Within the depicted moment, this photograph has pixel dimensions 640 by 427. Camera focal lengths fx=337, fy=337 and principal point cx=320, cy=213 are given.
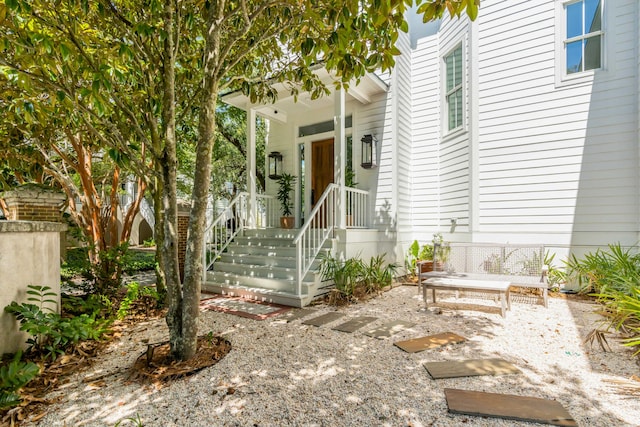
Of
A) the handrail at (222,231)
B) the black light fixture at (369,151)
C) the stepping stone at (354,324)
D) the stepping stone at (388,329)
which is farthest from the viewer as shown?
the black light fixture at (369,151)

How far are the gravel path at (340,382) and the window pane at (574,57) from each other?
186 inches

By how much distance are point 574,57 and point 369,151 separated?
4072mm

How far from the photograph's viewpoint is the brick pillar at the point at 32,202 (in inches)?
172

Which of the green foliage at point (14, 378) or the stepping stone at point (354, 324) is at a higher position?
the green foliage at point (14, 378)

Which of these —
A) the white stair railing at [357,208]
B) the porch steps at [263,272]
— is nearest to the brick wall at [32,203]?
the porch steps at [263,272]

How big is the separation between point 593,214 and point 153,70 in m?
7.24

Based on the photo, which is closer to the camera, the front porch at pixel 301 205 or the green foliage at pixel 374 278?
the front porch at pixel 301 205

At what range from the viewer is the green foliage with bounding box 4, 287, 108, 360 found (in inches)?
116

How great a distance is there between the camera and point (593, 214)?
5.93m

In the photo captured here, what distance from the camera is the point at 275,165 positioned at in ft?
28.8

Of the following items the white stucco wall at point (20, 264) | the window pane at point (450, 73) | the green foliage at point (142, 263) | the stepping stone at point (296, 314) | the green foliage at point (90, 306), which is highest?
the window pane at point (450, 73)

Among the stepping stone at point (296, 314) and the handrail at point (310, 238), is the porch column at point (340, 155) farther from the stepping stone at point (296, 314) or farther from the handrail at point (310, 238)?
the stepping stone at point (296, 314)

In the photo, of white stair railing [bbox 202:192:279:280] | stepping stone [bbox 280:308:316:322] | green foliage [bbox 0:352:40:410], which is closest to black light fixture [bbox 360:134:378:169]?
white stair railing [bbox 202:192:279:280]

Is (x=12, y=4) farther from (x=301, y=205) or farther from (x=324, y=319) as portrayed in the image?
(x=301, y=205)
